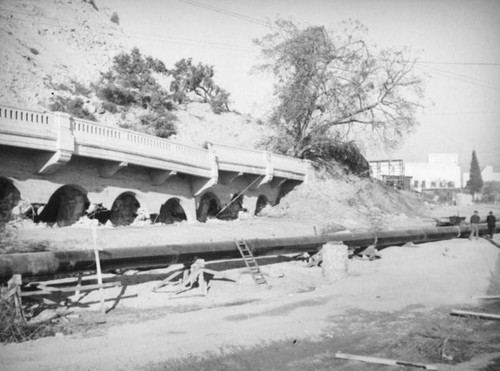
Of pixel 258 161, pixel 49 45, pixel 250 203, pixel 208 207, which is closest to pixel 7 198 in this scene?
pixel 208 207

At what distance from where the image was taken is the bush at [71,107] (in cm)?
3672

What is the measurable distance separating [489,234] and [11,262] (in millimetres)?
24473

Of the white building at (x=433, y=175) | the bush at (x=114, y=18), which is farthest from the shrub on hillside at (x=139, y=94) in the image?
the white building at (x=433, y=175)

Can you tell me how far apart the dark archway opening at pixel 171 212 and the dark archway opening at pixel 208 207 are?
3.60ft

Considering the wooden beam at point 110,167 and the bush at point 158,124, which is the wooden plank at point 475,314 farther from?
the bush at point 158,124

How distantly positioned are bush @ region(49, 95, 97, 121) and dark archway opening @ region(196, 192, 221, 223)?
48.5ft

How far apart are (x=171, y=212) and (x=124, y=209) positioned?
172 inches

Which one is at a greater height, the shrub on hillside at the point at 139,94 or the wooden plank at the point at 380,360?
the shrub on hillside at the point at 139,94

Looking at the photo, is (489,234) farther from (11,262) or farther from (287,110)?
(11,262)

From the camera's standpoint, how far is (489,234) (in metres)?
24.9

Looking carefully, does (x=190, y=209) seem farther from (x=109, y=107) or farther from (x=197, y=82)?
(x=197, y=82)

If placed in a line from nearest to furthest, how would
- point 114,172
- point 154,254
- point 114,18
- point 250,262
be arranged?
point 154,254 < point 250,262 < point 114,172 < point 114,18

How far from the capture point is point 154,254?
39.5ft

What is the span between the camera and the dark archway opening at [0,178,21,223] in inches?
657
